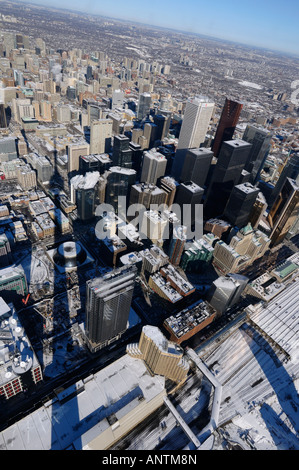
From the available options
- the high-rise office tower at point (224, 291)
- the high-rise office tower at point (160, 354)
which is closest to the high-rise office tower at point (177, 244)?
the high-rise office tower at point (224, 291)

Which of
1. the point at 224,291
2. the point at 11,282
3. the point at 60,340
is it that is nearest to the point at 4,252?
the point at 11,282

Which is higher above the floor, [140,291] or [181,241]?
[181,241]

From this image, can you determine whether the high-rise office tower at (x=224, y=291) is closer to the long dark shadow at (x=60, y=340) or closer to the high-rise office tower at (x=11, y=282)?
the long dark shadow at (x=60, y=340)

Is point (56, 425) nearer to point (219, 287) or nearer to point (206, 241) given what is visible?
point (219, 287)

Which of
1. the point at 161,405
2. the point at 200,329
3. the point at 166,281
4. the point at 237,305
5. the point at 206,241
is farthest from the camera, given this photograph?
the point at 206,241

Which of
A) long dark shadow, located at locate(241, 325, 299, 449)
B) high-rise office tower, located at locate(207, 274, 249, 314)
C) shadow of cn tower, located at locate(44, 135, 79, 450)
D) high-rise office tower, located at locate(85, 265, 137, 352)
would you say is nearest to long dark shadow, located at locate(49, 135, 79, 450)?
shadow of cn tower, located at locate(44, 135, 79, 450)

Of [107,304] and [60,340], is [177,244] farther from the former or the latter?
[60,340]

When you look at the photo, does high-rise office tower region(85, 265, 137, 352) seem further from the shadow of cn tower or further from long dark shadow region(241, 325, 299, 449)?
long dark shadow region(241, 325, 299, 449)

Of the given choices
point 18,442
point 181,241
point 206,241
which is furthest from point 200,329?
point 18,442
